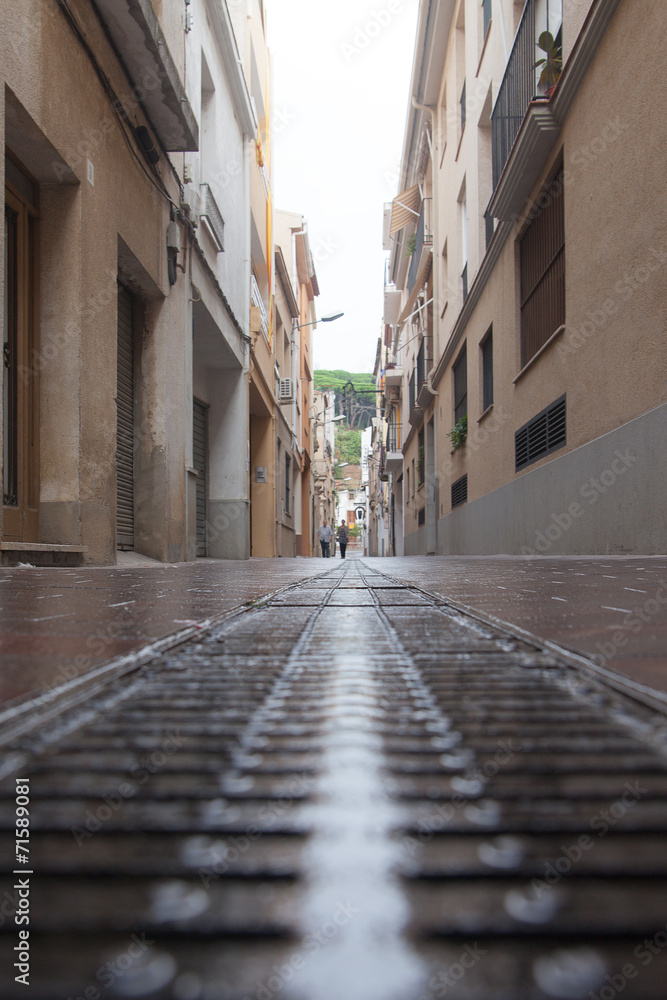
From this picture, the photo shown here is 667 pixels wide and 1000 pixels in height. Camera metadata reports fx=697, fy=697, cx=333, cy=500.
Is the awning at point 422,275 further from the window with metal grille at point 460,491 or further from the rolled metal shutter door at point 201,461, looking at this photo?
the rolled metal shutter door at point 201,461

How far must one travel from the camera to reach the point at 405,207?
63.9 feet

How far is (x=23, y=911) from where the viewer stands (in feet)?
1.22

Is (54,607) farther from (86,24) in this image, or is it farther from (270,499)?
(270,499)

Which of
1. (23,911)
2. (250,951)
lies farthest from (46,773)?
(250,951)

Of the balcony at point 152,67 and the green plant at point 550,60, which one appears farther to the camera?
the green plant at point 550,60

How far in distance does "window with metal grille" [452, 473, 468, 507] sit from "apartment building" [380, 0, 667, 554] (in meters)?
0.07

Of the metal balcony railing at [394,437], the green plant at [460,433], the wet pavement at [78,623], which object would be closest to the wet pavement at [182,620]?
the wet pavement at [78,623]

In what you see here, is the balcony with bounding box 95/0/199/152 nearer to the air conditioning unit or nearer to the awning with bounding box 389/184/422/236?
the air conditioning unit

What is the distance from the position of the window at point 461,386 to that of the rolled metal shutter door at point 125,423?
750 centimetres

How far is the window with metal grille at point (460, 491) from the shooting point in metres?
12.9

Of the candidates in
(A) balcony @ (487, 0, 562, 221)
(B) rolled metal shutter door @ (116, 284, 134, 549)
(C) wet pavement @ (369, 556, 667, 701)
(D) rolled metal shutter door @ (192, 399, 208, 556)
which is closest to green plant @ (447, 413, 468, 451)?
(A) balcony @ (487, 0, 562, 221)

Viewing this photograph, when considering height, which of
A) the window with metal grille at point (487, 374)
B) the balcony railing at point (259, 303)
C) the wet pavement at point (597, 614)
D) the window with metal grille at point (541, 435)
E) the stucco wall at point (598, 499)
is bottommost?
the wet pavement at point (597, 614)

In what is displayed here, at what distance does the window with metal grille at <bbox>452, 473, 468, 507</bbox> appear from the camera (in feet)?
42.4

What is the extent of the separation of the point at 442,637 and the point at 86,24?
18.7 ft
